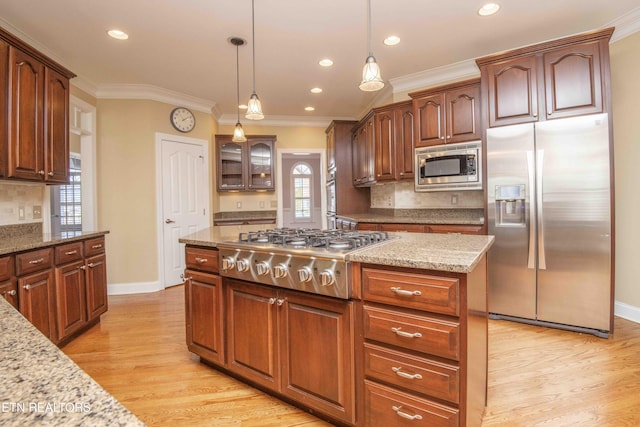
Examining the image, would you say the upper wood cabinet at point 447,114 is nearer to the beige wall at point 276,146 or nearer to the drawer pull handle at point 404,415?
the beige wall at point 276,146

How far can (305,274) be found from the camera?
158cm

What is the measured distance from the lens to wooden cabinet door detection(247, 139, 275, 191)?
5.73 meters

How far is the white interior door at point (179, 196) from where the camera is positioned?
4539 mm

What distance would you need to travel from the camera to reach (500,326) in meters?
2.95

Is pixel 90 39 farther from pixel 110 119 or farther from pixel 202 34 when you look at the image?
pixel 110 119

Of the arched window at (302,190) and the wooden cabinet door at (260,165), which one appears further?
the arched window at (302,190)

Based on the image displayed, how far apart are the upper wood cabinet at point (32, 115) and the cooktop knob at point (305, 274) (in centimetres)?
240

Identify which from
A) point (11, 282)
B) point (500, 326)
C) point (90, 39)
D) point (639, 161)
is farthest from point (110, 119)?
point (639, 161)

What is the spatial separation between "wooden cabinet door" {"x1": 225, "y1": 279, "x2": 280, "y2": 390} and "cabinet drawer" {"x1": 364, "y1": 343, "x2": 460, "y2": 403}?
0.57 m

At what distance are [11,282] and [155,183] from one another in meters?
2.48

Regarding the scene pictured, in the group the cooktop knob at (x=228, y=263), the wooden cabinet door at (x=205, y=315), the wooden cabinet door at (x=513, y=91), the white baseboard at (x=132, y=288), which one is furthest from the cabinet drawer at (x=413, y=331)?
the white baseboard at (x=132, y=288)

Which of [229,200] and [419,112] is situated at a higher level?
[419,112]

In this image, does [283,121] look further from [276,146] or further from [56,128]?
[56,128]

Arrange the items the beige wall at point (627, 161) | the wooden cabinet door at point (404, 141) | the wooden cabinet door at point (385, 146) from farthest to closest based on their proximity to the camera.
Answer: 1. the wooden cabinet door at point (385, 146)
2. the wooden cabinet door at point (404, 141)
3. the beige wall at point (627, 161)
